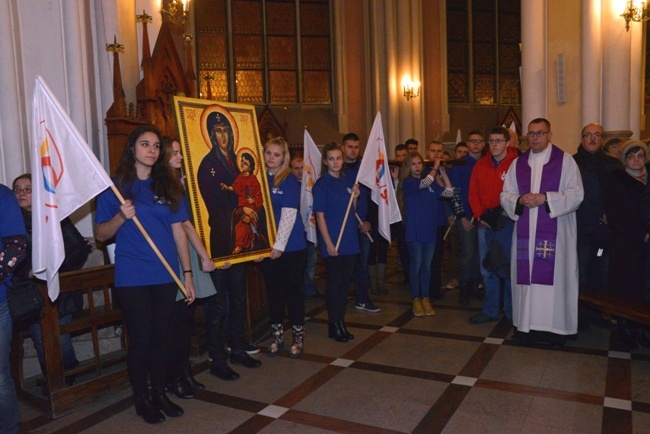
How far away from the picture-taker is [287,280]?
4359 mm

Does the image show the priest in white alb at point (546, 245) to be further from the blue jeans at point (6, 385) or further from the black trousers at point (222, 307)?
the blue jeans at point (6, 385)

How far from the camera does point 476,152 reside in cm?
593

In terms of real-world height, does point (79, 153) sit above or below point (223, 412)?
above

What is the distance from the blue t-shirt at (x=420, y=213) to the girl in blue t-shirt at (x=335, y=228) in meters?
→ 0.86

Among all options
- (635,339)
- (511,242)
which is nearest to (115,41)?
(511,242)

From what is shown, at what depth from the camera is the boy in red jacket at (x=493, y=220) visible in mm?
5031

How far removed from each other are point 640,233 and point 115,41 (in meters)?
4.93

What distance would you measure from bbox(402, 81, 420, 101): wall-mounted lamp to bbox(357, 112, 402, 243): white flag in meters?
8.21

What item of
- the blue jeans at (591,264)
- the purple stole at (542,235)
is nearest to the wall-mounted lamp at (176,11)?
the purple stole at (542,235)

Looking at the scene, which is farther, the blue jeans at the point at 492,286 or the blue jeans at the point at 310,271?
the blue jeans at the point at 310,271

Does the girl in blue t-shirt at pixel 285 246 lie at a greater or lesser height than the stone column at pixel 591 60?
lesser

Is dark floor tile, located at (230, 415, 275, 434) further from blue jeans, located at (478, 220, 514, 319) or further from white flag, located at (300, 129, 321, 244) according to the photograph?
blue jeans, located at (478, 220, 514, 319)

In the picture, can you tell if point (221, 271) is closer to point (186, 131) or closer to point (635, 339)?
point (186, 131)

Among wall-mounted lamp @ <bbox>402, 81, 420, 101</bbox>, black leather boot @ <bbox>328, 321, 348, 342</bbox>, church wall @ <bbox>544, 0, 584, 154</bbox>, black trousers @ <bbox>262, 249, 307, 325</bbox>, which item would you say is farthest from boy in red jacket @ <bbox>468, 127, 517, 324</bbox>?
wall-mounted lamp @ <bbox>402, 81, 420, 101</bbox>
